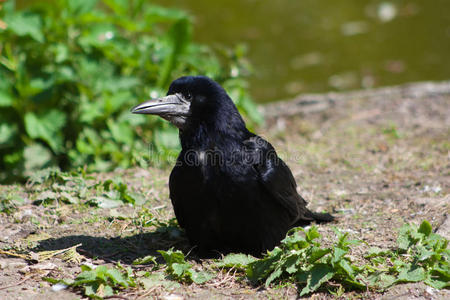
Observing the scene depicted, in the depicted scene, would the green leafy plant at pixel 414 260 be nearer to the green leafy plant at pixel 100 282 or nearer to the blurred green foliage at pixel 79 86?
the green leafy plant at pixel 100 282

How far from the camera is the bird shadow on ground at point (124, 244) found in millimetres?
3359

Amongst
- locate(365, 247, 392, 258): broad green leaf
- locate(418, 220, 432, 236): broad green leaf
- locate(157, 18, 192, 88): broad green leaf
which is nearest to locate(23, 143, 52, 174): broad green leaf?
locate(157, 18, 192, 88): broad green leaf

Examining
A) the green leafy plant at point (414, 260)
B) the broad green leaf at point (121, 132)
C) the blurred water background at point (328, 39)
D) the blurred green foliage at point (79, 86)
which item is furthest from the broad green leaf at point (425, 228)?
the blurred water background at point (328, 39)

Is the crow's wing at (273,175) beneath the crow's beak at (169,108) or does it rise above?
beneath

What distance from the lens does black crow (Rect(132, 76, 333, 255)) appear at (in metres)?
3.30

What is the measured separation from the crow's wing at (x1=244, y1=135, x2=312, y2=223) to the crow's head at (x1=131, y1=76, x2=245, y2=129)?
194 mm

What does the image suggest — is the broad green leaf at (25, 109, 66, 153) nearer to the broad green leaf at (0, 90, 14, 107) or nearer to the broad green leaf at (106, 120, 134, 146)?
the broad green leaf at (0, 90, 14, 107)

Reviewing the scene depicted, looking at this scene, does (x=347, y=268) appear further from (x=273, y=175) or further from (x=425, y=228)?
(x=273, y=175)

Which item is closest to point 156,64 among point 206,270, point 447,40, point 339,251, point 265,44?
point 206,270

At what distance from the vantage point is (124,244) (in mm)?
3533

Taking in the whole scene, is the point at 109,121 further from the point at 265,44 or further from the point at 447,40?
the point at 447,40

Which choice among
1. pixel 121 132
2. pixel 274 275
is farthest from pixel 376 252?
pixel 121 132

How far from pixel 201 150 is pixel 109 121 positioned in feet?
6.90

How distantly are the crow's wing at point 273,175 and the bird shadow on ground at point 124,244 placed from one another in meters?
0.62
